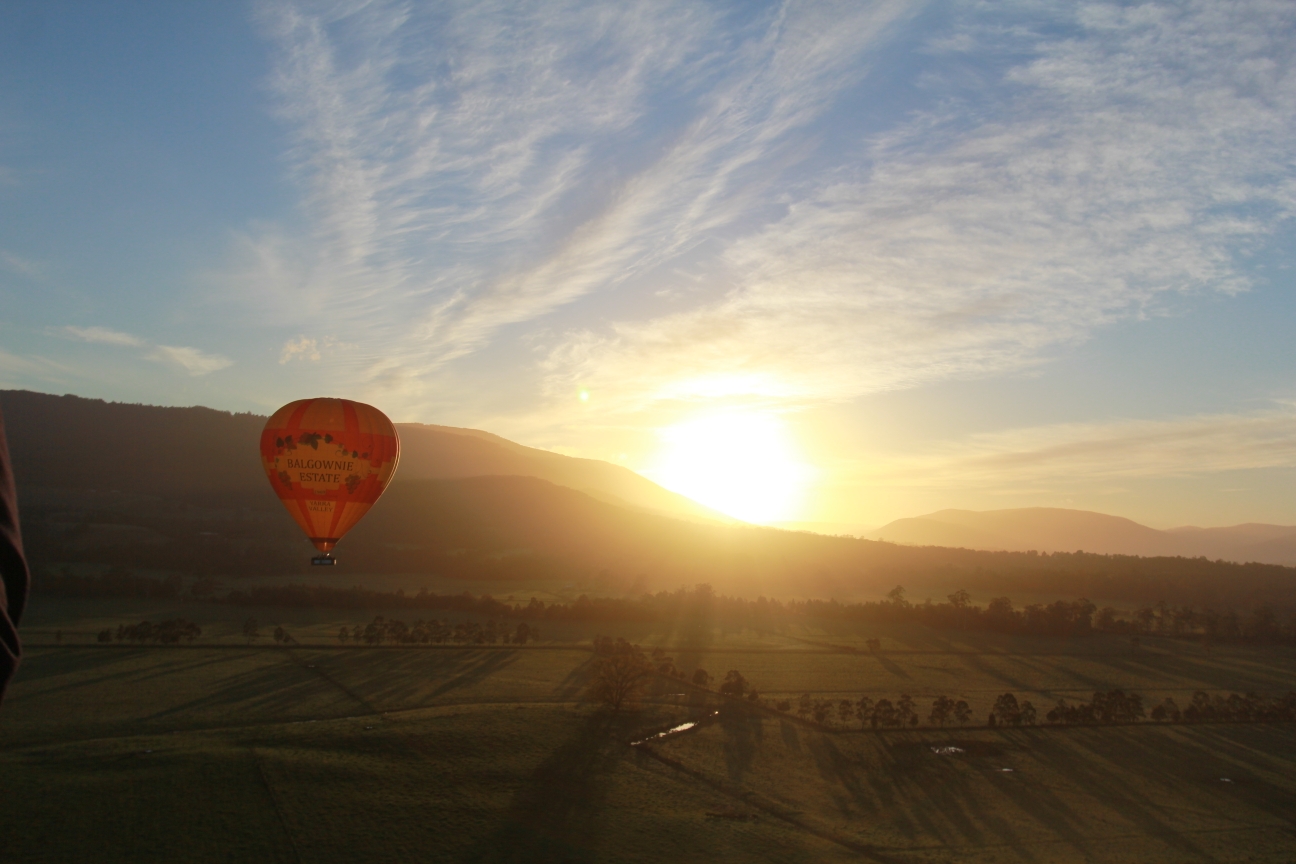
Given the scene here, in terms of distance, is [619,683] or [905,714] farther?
[619,683]

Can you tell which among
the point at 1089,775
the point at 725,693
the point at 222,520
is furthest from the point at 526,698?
the point at 222,520

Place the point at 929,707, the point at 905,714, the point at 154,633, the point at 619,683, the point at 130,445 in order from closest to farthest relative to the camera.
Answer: the point at 905,714
the point at 619,683
the point at 929,707
the point at 154,633
the point at 130,445

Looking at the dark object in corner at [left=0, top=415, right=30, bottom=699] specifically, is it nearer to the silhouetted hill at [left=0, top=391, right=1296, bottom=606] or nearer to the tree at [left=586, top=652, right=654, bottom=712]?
the tree at [left=586, top=652, right=654, bottom=712]

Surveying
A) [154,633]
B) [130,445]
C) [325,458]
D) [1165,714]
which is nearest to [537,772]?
[325,458]

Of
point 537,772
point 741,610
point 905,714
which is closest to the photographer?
point 537,772

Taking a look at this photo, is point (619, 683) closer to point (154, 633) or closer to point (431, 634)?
point (431, 634)

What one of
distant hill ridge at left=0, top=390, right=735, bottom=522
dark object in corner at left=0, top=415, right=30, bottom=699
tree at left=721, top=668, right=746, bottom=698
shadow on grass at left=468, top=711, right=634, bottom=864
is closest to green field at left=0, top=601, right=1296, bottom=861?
shadow on grass at left=468, top=711, right=634, bottom=864
